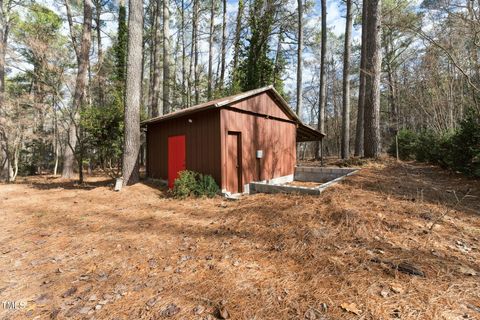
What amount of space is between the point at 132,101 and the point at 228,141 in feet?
13.3

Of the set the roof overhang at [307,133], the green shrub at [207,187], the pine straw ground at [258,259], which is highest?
the roof overhang at [307,133]

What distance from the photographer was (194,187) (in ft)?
21.5

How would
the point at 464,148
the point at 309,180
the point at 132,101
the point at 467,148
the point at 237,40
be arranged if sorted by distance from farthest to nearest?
the point at 237,40 < the point at 309,180 < the point at 132,101 < the point at 464,148 < the point at 467,148

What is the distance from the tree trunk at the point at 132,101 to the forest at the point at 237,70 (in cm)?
4

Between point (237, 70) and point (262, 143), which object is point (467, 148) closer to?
point (262, 143)

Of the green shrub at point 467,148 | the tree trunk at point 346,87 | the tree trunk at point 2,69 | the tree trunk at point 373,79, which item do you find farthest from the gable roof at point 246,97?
the tree trunk at point 2,69

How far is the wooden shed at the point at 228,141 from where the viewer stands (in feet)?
22.7

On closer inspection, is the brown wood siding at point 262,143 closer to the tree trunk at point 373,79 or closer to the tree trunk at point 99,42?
the tree trunk at point 373,79

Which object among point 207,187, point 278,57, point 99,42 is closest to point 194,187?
point 207,187

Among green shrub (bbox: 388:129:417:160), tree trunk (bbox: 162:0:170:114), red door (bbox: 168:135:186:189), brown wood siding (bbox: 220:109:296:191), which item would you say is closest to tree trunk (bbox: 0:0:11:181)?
tree trunk (bbox: 162:0:170:114)

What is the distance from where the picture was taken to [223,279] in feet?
7.95

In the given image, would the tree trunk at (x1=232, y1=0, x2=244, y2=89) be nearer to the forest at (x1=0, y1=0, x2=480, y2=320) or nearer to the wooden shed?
the forest at (x1=0, y1=0, x2=480, y2=320)

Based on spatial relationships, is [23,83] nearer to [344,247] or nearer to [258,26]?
[258,26]

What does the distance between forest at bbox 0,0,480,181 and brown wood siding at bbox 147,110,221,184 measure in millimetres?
957
